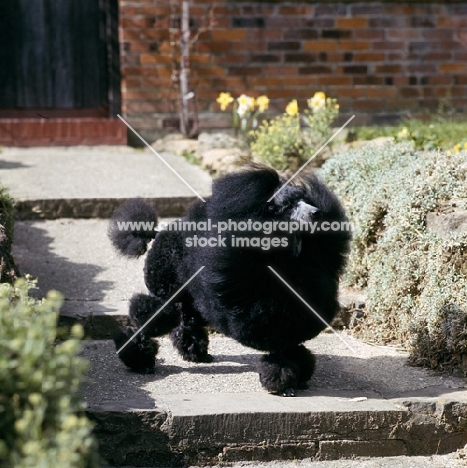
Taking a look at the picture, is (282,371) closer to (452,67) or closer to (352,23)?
(352,23)

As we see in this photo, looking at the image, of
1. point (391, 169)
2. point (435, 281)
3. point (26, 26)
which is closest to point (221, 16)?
point (26, 26)

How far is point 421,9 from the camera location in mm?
9023

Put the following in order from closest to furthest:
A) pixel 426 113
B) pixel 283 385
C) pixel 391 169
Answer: pixel 283 385 < pixel 391 169 < pixel 426 113

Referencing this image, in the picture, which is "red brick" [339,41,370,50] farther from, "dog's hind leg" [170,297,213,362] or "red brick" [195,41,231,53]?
"dog's hind leg" [170,297,213,362]

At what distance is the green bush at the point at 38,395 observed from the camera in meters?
2.31

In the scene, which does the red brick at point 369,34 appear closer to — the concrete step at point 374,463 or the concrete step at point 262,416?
the concrete step at point 262,416

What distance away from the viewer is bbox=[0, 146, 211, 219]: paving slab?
6867mm

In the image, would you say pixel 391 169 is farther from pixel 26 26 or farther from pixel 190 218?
pixel 26 26

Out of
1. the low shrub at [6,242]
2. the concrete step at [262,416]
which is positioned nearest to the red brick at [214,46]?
the low shrub at [6,242]

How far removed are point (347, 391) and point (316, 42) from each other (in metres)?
5.47

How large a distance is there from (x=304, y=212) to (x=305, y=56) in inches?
213

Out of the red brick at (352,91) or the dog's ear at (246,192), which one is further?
the red brick at (352,91)

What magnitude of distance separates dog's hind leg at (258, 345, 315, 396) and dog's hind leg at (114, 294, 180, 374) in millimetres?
618

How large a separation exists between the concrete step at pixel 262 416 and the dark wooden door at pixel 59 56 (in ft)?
16.2
